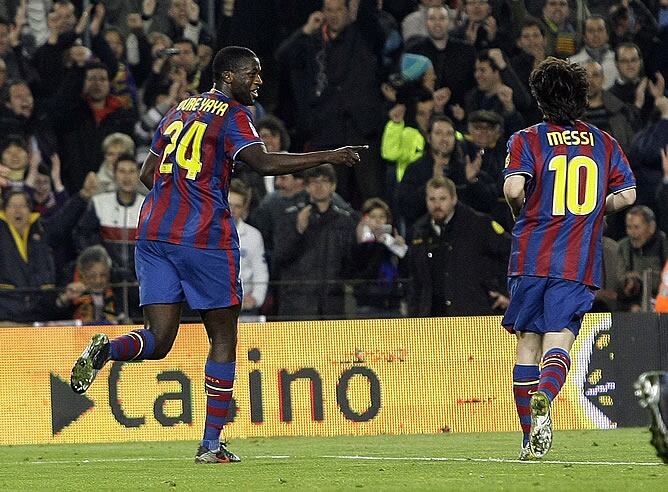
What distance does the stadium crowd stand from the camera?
1395 cm

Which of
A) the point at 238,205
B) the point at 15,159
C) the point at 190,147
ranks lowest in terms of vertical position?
the point at 238,205

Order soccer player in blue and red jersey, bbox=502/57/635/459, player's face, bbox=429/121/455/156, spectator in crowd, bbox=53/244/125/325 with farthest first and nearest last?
player's face, bbox=429/121/455/156
spectator in crowd, bbox=53/244/125/325
soccer player in blue and red jersey, bbox=502/57/635/459

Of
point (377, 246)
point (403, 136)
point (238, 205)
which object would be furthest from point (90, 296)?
point (403, 136)

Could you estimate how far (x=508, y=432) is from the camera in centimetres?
1222

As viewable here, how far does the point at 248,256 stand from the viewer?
14.1 meters

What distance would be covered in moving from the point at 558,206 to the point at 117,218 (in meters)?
7.02

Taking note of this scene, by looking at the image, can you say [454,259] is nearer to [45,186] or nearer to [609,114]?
[609,114]

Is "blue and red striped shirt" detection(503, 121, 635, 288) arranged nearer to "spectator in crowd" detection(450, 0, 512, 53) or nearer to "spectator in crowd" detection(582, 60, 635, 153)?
"spectator in crowd" detection(582, 60, 635, 153)

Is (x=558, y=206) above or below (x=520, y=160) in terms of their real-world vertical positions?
below

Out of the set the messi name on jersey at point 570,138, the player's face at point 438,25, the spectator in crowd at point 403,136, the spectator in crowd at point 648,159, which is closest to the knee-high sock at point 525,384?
the messi name on jersey at point 570,138

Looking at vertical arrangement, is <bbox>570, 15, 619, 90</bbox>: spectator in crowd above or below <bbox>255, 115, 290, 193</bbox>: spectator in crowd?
above

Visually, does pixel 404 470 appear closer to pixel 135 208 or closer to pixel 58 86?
pixel 135 208

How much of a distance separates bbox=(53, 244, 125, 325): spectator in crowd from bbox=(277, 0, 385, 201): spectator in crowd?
299cm

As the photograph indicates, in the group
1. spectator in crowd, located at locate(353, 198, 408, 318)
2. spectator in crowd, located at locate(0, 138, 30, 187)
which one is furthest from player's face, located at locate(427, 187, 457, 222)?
spectator in crowd, located at locate(0, 138, 30, 187)
